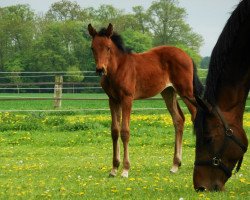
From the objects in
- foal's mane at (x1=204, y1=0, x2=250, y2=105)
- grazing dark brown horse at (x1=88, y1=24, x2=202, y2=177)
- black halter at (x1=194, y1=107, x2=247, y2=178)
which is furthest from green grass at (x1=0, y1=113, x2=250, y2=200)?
foal's mane at (x1=204, y1=0, x2=250, y2=105)

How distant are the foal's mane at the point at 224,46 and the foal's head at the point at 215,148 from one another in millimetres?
189

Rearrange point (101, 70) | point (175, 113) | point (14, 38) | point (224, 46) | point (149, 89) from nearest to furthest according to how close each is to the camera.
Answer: point (224, 46), point (101, 70), point (149, 89), point (175, 113), point (14, 38)

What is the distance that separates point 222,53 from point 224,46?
0.07 m

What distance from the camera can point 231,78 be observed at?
5.44m

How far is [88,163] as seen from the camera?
1016 cm

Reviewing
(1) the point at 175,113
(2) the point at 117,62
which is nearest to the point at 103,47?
(2) the point at 117,62

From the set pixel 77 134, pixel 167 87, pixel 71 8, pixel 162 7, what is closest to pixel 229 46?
pixel 167 87

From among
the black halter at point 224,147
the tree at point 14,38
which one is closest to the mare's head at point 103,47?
the black halter at point 224,147

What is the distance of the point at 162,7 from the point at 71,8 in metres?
12.7

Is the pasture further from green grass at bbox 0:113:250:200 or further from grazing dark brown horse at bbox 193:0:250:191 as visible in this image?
grazing dark brown horse at bbox 193:0:250:191

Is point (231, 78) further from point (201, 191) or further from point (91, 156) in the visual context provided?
point (91, 156)

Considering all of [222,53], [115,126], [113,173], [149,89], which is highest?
[222,53]

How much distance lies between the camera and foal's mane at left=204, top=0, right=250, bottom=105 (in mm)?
5312

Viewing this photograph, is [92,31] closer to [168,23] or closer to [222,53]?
[222,53]
